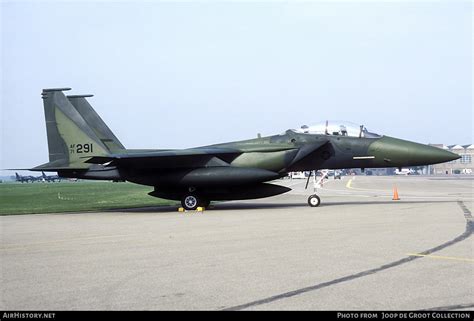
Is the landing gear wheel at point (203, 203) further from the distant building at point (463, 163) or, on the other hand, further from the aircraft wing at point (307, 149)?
the distant building at point (463, 163)

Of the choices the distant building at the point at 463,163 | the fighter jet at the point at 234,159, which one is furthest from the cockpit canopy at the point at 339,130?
the distant building at the point at 463,163

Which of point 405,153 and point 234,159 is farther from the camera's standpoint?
point 234,159

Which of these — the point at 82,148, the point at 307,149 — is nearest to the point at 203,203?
the point at 307,149

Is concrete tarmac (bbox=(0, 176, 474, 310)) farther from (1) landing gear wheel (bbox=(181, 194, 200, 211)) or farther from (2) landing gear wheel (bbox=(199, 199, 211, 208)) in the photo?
(2) landing gear wheel (bbox=(199, 199, 211, 208))

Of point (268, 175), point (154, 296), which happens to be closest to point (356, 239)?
point (154, 296)

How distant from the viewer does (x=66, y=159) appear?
60.1 ft

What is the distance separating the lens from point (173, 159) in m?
17.0

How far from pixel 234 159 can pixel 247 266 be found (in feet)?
35.4

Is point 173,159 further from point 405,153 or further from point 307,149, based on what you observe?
point 405,153

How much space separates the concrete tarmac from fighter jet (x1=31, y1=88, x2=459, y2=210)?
17.3 feet

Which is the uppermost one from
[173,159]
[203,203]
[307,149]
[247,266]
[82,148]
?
[82,148]

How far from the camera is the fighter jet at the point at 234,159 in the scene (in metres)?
16.8

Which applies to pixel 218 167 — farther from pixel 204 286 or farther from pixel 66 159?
pixel 204 286

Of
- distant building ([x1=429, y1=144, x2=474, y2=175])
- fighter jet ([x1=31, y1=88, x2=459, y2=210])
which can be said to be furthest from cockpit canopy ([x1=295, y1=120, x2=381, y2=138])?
distant building ([x1=429, y1=144, x2=474, y2=175])
